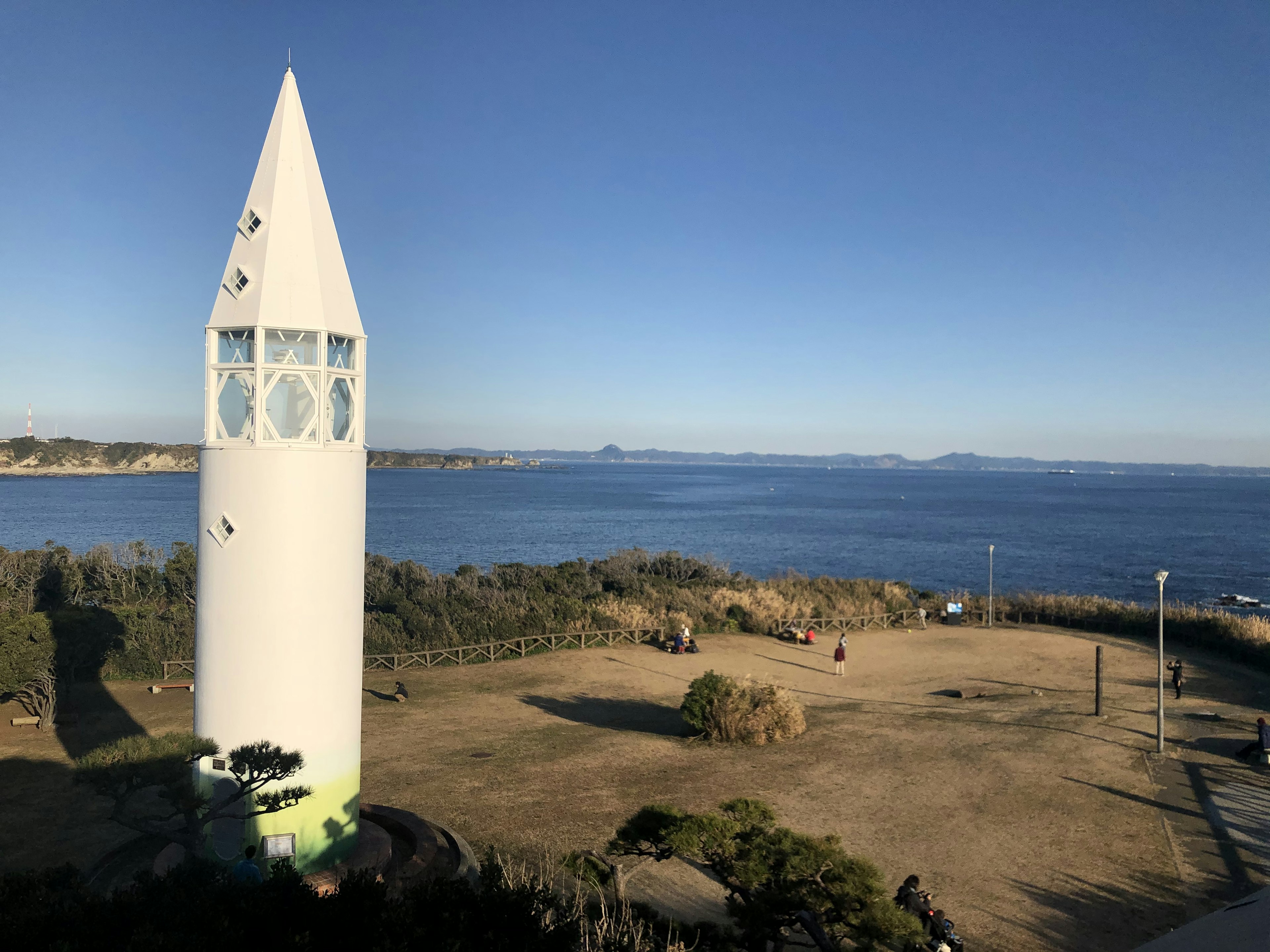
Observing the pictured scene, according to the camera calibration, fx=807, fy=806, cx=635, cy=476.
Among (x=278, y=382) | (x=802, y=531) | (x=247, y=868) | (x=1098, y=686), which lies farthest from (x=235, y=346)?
(x=802, y=531)

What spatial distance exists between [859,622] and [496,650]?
1286 centimetres

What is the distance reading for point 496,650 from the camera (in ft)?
78.6

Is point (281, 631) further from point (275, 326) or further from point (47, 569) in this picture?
point (47, 569)

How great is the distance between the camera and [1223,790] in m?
13.7

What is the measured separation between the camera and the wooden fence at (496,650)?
2242 cm

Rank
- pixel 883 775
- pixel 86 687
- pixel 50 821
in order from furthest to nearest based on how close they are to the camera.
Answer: pixel 86 687 < pixel 883 775 < pixel 50 821

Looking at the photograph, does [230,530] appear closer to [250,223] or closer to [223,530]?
[223,530]

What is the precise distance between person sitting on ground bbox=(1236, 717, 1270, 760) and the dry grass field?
0.37 meters

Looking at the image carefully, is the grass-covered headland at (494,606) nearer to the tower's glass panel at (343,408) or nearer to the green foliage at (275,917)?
the tower's glass panel at (343,408)

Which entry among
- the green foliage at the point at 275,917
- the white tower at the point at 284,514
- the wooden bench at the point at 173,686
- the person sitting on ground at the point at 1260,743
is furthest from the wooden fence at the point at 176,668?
the person sitting on ground at the point at 1260,743

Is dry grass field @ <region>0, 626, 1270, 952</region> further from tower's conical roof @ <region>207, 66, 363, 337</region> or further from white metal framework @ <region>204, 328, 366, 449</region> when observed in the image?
tower's conical roof @ <region>207, 66, 363, 337</region>

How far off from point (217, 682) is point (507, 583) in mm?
23420

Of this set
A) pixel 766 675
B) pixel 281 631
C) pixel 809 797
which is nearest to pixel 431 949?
pixel 281 631

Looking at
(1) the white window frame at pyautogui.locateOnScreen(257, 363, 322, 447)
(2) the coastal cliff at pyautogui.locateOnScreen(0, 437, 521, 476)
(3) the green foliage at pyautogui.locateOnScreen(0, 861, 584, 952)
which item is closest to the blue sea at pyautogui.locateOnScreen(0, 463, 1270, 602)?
(2) the coastal cliff at pyautogui.locateOnScreen(0, 437, 521, 476)
